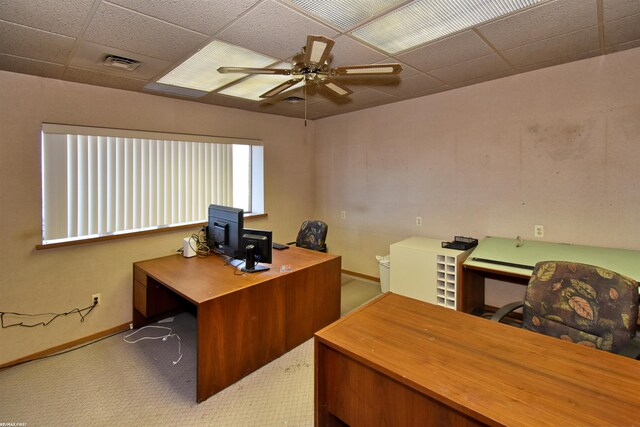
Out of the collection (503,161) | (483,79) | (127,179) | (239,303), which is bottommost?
(239,303)

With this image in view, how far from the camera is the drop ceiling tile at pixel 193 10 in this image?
168 centimetres

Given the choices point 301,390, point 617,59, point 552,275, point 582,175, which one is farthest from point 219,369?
point 617,59

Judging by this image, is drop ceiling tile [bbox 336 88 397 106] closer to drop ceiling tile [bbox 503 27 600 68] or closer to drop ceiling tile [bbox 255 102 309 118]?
drop ceiling tile [bbox 255 102 309 118]

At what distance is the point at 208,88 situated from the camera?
3.14 meters

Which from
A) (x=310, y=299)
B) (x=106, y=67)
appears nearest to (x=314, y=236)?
(x=310, y=299)

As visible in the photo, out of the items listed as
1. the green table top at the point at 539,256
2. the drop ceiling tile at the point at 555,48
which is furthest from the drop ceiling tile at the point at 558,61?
the green table top at the point at 539,256

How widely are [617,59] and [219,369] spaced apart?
156 inches

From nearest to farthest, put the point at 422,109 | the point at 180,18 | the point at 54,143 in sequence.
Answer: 1. the point at 180,18
2. the point at 54,143
3. the point at 422,109

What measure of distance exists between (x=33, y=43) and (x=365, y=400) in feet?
9.61

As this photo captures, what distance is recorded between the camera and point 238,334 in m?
2.25

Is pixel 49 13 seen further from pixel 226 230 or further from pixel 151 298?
pixel 151 298

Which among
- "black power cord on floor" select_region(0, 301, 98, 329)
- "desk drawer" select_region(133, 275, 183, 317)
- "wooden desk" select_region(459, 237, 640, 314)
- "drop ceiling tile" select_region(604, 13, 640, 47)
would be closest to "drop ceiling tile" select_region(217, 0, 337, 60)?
"drop ceiling tile" select_region(604, 13, 640, 47)

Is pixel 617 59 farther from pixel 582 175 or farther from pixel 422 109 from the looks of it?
pixel 422 109

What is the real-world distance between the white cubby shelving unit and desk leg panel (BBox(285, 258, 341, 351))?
82 centimetres
